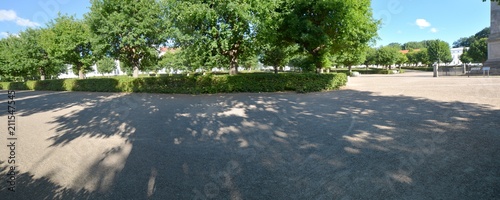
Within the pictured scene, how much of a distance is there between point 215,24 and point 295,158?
39.6 ft

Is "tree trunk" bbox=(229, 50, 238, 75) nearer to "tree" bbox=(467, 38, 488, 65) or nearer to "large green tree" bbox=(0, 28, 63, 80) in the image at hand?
"large green tree" bbox=(0, 28, 63, 80)

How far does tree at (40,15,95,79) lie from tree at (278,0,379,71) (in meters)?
20.0

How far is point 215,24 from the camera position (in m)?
14.6

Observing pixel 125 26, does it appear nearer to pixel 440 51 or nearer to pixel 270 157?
pixel 270 157

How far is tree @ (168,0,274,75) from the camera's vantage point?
45.2ft

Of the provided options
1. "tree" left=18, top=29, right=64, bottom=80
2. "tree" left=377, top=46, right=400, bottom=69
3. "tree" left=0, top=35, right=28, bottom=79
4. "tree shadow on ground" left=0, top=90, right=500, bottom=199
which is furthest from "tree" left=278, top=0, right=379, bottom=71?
"tree" left=377, top=46, right=400, bottom=69

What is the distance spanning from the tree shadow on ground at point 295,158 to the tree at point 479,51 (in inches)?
2609

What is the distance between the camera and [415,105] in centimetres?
852

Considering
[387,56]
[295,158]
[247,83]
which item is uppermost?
[387,56]

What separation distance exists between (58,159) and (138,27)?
18.2 meters

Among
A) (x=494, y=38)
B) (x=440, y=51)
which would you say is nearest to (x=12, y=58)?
(x=494, y=38)

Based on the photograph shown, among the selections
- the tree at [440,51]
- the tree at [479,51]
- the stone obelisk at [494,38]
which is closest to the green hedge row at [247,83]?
the stone obelisk at [494,38]

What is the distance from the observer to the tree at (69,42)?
78.4ft

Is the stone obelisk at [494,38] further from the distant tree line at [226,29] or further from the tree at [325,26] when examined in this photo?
the tree at [325,26]
